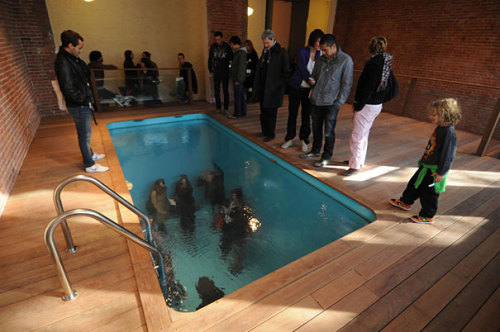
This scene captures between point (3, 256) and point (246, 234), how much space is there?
1964 mm

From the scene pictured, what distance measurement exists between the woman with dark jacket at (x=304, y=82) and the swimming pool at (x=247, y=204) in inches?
21.4

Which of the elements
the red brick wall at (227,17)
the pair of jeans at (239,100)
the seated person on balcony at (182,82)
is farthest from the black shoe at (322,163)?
the red brick wall at (227,17)

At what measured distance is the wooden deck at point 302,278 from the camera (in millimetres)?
1556

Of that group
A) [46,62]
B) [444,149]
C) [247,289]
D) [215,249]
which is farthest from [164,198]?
[46,62]

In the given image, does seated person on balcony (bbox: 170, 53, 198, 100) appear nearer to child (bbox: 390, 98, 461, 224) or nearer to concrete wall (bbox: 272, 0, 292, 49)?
concrete wall (bbox: 272, 0, 292, 49)

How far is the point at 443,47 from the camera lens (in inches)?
225

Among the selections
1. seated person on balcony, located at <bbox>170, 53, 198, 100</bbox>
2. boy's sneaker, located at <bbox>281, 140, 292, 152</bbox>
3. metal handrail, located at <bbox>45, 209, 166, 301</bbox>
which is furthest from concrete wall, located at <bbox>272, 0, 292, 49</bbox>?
metal handrail, located at <bbox>45, 209, 166, 301</bbox>

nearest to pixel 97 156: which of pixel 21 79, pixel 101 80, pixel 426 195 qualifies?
pixel 21 79

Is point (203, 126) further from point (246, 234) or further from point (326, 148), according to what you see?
point (246, 234)

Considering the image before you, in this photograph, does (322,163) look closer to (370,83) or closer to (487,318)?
(370,83)

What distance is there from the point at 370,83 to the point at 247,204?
6.24ft

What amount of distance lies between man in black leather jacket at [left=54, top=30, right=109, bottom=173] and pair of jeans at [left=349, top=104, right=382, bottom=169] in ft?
9.98

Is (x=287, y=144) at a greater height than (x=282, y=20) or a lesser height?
lesser

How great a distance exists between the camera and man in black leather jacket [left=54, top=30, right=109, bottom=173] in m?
2.62
